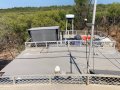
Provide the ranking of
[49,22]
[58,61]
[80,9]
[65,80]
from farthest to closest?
[80,9] → [49,22] → [58,61] → [65,80]

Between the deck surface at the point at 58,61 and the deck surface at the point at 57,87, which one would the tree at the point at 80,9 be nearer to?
the deck surface at the point at 58,61

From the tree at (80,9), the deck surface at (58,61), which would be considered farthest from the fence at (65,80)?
the tree at (80,9)

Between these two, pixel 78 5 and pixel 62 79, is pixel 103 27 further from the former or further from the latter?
pixel 62 79

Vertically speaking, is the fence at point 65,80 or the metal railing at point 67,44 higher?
the fence at point 65,80

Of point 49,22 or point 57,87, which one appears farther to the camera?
point 49,22

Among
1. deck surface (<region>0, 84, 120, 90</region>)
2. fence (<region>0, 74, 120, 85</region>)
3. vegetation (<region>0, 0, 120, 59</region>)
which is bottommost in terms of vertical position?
vegetation (<region>0, 0, 120, 59</region>)

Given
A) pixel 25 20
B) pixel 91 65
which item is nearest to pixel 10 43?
pixel 25 20

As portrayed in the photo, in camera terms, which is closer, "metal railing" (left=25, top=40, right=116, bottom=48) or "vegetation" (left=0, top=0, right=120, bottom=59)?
"metal railing" (left=25, top=40, right=116, bottom=48)

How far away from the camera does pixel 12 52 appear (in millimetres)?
33469

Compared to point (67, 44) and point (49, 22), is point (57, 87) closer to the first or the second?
point (67, 44)

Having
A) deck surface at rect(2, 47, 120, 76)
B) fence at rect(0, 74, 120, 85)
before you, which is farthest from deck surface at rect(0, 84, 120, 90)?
deck surface at rect(2, 47, 120, 76)

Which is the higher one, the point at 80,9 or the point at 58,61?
the point at 80,9

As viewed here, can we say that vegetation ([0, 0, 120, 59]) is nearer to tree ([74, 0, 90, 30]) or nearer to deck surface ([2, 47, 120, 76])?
tree ([74, 0, 90, 30])

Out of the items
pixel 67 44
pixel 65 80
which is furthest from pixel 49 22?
pixel 65 80
